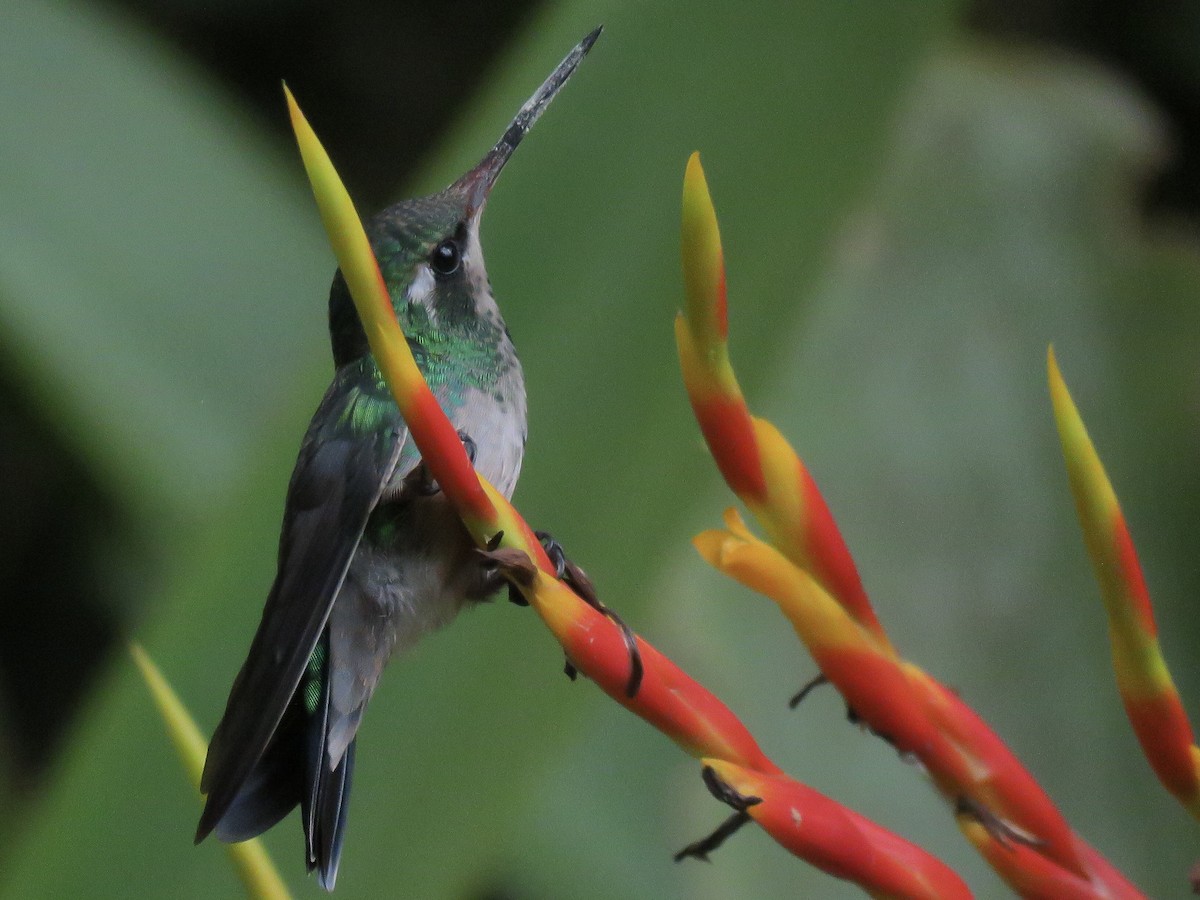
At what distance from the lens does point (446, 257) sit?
49 cm

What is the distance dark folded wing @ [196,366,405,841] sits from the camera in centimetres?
35

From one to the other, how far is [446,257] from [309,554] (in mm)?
128

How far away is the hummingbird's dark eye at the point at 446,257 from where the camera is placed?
1.58 feet

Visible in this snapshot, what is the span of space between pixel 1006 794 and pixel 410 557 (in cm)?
22

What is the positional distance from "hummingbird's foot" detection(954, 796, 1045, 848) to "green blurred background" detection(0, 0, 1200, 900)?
0.22 m

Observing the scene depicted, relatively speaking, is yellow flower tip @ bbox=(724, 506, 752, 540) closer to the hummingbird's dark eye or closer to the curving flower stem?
the curving flower stem

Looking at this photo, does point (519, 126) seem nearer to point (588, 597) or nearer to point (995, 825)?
point (588, 597)

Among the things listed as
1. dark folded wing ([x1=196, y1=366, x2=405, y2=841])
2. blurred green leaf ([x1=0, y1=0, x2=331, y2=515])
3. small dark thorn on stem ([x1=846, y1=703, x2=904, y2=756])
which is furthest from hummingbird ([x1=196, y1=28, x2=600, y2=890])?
blurred green leaf ([x1=0, y1=0, x2=331, y2=515])

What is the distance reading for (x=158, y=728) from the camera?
61 cm

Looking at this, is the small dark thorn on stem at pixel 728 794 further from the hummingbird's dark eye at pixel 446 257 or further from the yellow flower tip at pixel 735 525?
the hummingbird's dark eye at pixel 446 257

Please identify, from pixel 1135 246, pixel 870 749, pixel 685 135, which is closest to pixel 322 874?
pixel 685 135

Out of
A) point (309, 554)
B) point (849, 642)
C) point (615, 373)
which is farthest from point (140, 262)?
point (849, 642)

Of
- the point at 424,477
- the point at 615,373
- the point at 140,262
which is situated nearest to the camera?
the point at 424,477

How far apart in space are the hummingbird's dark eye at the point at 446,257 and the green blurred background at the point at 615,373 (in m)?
0.08
